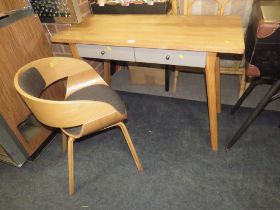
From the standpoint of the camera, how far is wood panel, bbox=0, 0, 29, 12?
1.28 m

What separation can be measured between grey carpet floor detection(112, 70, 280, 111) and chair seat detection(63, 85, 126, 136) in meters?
0.79

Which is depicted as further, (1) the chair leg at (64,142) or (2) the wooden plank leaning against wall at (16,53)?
(1) the chair leg at (64,142)

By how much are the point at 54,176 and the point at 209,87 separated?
3.80ft

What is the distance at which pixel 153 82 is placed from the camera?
2.21 m

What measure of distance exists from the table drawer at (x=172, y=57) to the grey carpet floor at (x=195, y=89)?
791mm

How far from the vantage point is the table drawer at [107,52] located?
1.38 m

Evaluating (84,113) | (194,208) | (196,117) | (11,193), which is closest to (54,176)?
(11,193)

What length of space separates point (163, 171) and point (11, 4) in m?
1.38

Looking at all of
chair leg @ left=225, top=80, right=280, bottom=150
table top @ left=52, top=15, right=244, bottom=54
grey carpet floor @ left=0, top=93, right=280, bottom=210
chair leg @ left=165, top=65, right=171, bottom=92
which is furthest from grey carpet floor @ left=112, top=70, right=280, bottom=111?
table top @ left=52, top=15, right=244, bottom=54

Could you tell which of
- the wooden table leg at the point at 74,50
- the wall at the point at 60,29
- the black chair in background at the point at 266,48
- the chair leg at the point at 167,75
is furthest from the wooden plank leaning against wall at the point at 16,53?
the black chair in background at the point at 266,48

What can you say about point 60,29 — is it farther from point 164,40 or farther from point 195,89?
point 195,89

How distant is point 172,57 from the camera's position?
50.7 inches

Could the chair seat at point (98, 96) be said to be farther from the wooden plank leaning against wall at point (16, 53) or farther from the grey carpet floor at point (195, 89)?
the grey carpet floor at point (195, 89)

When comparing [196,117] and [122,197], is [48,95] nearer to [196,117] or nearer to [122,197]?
[122,197]
